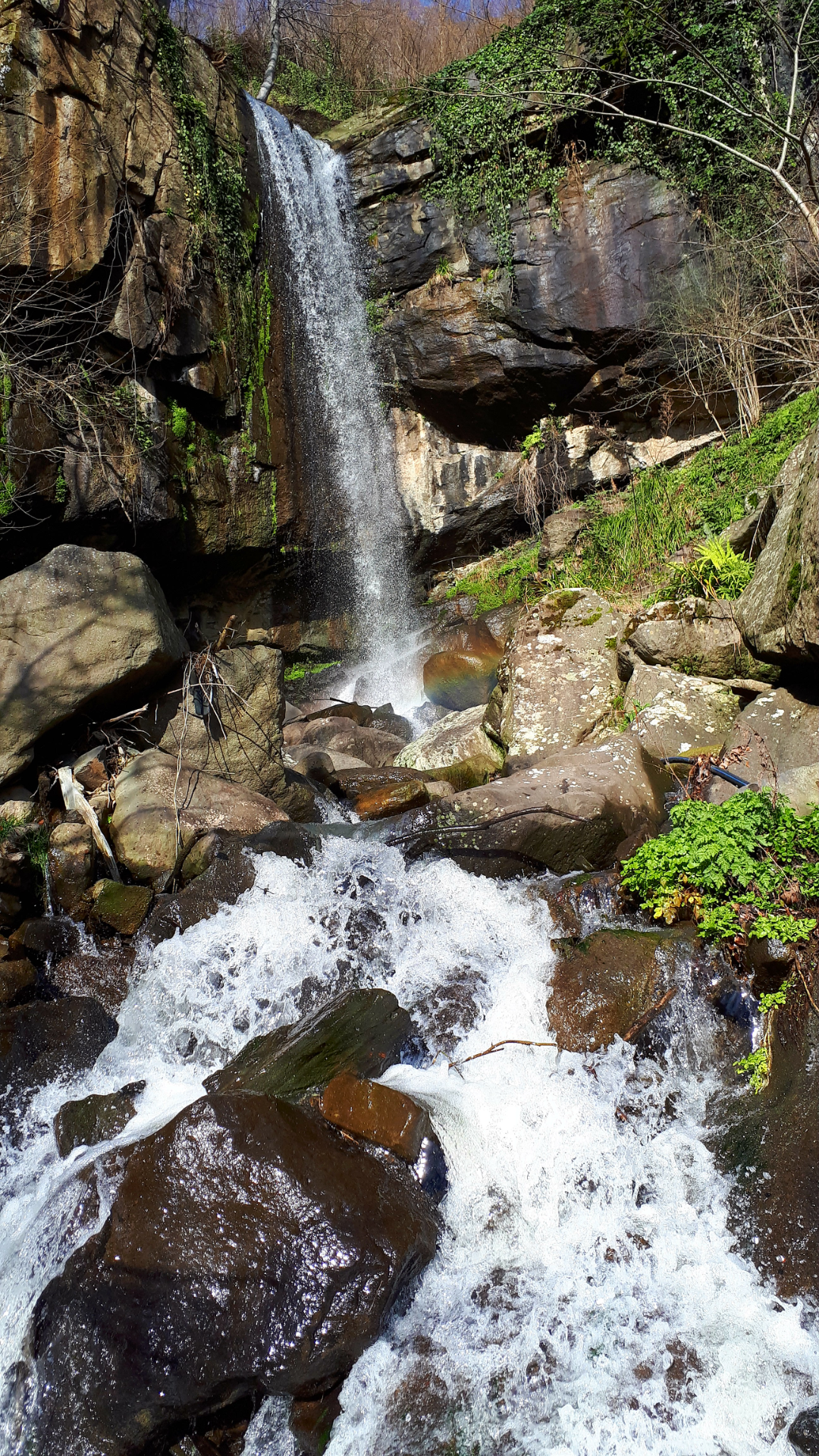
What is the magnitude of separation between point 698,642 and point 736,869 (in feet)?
10.3

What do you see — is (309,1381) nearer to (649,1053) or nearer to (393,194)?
(649,1053)

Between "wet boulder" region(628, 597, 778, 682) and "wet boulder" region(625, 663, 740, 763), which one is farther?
"wet boulder" region(628, 597, 778, 682)

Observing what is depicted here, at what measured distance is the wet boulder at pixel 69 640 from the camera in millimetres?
5883

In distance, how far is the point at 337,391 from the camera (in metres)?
12.1

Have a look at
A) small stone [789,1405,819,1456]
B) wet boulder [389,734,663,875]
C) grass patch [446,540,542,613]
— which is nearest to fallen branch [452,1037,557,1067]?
wet boulder [389,734,663,875]

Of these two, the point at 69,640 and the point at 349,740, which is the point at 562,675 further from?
the point at 69,640

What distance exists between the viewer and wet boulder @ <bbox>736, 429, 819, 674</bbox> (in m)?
4.71

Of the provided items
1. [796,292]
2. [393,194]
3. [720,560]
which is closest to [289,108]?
[393,194]

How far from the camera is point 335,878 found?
17.2 feet

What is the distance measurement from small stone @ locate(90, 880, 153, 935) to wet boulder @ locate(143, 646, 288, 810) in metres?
1.32

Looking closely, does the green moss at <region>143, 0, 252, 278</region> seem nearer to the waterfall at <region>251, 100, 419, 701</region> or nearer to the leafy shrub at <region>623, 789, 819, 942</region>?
the waterfall at <region>251, 100, 419, 701</region>

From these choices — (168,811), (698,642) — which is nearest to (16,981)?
(168,811)

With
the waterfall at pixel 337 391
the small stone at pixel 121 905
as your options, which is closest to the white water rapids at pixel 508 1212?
the small stone at pixel 121 905

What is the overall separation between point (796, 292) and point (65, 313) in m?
7.99
